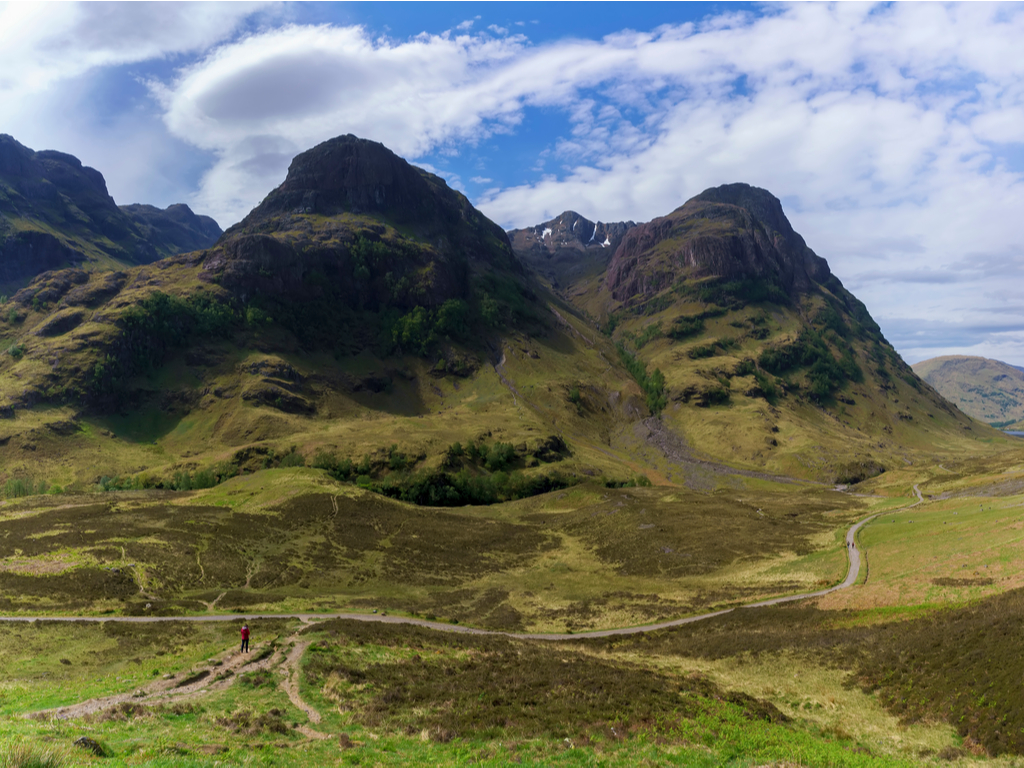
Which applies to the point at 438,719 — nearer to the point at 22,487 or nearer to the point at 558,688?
the point at 558,688

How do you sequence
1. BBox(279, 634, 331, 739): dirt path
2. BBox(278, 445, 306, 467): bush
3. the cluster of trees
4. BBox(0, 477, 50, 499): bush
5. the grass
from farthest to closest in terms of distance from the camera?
BBox(278, 445, 306, 467): bush < the cluster of trees < BBox(0, 477, 50, 499): bush < the grass < BBox(279, 634, 331, 739): dirt path

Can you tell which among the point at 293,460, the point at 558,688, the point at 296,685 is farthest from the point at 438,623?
the point at 293,460

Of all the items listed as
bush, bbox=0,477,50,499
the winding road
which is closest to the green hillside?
the winding road

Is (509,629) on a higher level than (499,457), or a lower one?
lower

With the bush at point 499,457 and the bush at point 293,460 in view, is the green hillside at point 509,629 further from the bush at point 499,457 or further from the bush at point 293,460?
the bush at point 499,457

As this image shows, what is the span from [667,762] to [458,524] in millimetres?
102776

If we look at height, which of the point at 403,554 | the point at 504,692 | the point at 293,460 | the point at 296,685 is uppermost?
the point at 293,460

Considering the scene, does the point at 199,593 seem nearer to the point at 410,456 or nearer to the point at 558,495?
the point at 558,495

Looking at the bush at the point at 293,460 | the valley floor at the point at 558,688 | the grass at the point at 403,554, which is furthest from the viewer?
the bush at the point at 293,460

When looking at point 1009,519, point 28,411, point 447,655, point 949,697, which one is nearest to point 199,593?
point 447,655

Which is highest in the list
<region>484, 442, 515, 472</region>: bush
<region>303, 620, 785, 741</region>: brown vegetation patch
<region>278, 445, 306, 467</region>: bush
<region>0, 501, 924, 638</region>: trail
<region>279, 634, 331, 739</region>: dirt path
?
<region>278, 445, 306, 467</region>: bush

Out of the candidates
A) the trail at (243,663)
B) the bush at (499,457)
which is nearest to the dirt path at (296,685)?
the trail at (243,663)

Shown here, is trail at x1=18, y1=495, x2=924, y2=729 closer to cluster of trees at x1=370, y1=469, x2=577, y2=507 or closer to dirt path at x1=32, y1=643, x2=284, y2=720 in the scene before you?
dirt path at x1=32, y1=643, x2=284, y2=720

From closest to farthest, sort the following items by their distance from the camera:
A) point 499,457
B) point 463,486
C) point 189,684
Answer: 1. point 189,684
2. point 463,486
3. point 499,457
